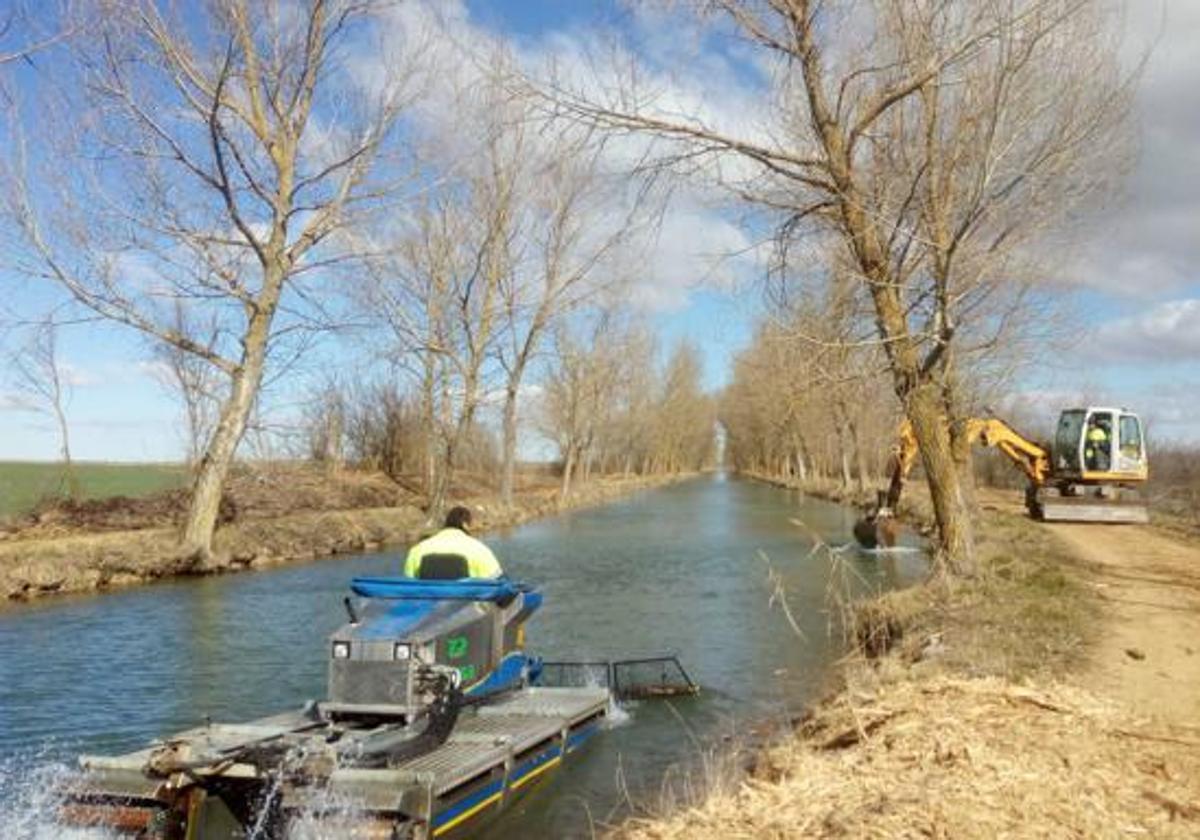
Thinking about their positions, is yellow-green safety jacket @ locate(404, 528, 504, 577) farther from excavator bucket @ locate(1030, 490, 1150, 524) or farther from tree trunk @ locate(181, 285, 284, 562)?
excavator bucket @ locate(1030, 490, 1150, 524)

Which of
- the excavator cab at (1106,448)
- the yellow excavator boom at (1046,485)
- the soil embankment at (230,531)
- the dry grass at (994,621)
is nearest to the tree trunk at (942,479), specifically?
the dry grass at (994,621)

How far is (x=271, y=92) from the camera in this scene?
23.7 metres

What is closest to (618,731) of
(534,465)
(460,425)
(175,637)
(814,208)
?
(814,208)

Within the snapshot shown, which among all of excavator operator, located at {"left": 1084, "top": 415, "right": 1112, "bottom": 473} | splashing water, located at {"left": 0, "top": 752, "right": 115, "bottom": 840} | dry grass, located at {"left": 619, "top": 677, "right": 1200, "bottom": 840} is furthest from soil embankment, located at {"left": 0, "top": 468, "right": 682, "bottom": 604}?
excavator operator, located at {"left": 1084, "top": 415, "right": 1112, "bottom": 473}

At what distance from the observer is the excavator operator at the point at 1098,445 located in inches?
1152

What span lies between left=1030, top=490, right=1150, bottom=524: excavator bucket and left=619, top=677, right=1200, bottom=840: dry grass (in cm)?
2164

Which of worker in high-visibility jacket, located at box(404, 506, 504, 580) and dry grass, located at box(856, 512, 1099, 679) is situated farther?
dry grass, located at box(856, 512, 1099, 679)

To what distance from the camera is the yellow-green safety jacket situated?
9.45 meters

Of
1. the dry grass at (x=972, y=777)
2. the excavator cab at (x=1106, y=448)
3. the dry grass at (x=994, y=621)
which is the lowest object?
the dry grass at (x=972, y=777)

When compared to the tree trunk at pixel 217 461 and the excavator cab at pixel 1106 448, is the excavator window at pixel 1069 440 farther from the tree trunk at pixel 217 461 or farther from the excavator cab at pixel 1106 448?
the tree trunk at pixel 217 461

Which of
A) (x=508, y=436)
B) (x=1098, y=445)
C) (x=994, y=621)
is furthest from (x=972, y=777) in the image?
(x=508, y=436)

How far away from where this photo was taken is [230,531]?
84.6 feet

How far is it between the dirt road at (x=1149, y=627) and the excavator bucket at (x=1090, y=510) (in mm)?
5728

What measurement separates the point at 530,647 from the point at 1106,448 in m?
20.7
